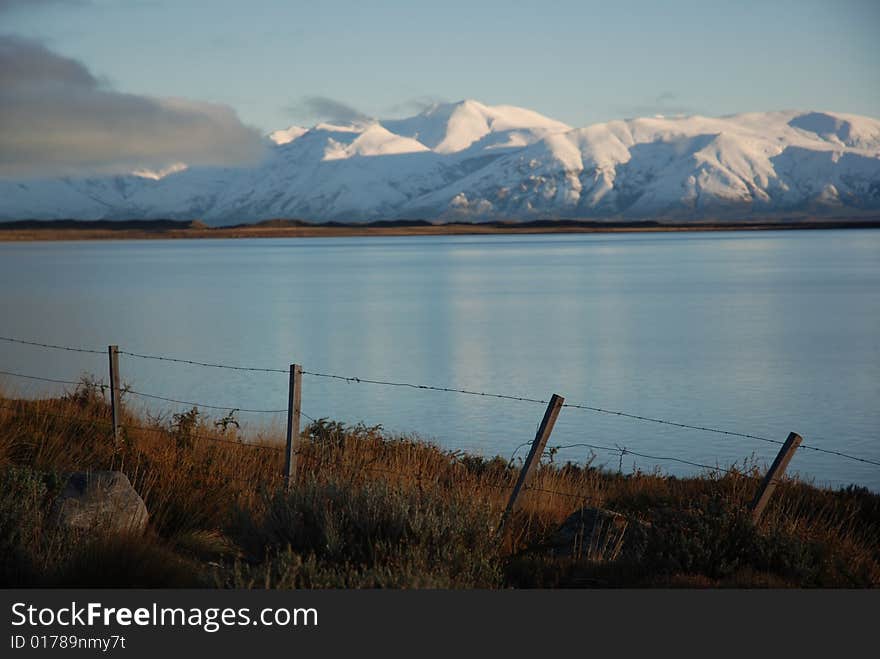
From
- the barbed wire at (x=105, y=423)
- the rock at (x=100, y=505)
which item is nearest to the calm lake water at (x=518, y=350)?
the barbed wire at (x=105, y=423)

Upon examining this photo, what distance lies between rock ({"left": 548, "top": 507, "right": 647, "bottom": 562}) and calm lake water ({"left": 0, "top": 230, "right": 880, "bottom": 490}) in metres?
10.1

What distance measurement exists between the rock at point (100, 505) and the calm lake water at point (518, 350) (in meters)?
12.0

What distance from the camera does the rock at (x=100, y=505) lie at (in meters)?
7.56

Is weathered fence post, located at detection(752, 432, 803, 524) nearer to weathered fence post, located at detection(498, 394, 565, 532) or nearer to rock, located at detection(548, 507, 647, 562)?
rock, located at detection(548, 507, 647, 562)

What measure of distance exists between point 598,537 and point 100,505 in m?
3.82

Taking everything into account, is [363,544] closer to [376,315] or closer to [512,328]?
[512,328]

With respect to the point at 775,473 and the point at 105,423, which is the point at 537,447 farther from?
the point at 105,423

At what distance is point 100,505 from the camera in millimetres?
7770

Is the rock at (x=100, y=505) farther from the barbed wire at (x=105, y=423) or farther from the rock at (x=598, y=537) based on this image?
the barbed wire at (x=105, y=423)

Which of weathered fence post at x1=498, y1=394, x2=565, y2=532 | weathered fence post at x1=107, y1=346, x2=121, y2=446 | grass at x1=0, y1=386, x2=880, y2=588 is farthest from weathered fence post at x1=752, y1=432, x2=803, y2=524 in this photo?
weathered fence post at x1=107, y1=346, x2=121, y2=446

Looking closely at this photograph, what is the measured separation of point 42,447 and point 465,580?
5.65 meters

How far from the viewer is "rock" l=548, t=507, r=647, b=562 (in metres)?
8.00

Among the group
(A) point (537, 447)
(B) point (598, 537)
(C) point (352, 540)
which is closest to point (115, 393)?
(A) point (537, 447)

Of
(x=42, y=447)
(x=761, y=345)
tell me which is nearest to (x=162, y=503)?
(x=42, y=447)
